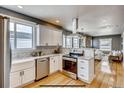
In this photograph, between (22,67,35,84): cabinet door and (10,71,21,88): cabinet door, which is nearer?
(10,71,21,88): cabinet door

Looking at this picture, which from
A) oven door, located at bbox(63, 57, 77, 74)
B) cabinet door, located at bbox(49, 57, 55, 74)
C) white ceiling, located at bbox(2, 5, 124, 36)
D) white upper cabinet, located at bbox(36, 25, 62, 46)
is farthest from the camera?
cabinet door, located at bbox(49, 57, 55, 74)

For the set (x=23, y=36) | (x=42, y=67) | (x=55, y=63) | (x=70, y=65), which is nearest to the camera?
(x=42, y=67)

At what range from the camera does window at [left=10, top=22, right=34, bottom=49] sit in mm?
3375

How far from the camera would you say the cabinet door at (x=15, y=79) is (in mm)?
2600

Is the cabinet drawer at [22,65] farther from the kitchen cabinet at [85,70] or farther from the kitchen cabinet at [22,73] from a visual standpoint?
the kitchen cabinet at [85,70]

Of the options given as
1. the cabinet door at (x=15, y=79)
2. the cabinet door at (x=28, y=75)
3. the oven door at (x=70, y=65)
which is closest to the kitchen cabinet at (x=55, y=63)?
the oven door at (x=70, y=65)

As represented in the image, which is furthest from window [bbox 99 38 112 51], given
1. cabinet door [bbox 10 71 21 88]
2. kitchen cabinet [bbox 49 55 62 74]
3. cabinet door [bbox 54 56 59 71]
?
cabinet door [bbox 10 71 21 88]

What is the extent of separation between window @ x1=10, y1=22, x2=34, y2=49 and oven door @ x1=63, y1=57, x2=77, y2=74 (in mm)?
1601

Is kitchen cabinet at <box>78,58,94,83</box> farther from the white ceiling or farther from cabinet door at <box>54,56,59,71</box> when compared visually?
the white ceiling

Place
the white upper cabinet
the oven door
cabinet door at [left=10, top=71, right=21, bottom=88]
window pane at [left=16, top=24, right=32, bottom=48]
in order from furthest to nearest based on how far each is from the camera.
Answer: the white upper cabinet → the oven door → window pane at [left=16, top=24, right=32, bottom=48] → cabinet door at [left=10, top=71, right=21, bottom=88]

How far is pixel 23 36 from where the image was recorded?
149 inches

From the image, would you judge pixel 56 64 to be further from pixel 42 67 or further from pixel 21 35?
pixel 21 35

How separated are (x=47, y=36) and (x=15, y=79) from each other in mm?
2296

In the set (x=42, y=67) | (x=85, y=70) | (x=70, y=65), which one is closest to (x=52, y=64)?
(x=42, y=67)
